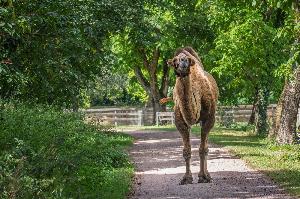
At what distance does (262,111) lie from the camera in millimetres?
34219

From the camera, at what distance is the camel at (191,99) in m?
13.1

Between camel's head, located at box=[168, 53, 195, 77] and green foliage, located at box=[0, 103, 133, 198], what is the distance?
2.57 m

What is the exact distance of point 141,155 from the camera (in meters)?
23.3

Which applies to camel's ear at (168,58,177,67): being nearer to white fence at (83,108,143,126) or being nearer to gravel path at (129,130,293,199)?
gravel path at (129,130,293,199)

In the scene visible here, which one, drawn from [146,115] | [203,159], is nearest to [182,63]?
[203,159]

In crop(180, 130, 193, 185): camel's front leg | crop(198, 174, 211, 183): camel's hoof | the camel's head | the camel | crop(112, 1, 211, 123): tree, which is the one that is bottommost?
crop(198, 174, 211, 183): camel's hoof

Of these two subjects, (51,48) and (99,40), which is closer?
(51,48)

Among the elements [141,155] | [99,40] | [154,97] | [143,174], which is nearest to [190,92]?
[143,174]

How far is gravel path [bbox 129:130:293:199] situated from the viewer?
41.2ft

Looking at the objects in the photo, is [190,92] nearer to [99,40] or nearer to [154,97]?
[99,40]

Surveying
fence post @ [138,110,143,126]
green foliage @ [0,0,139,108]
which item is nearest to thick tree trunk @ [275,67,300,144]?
green foliage @ [0,0,139,108]

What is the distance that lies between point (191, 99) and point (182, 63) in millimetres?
918

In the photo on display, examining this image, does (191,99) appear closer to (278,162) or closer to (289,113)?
(278,162)

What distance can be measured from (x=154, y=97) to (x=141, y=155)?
101 feet
